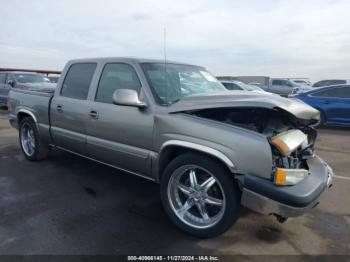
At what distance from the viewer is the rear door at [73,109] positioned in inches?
184

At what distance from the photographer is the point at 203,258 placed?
301cm

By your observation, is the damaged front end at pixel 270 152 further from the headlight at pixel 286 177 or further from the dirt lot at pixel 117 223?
the dirt lot at pixel 117 223

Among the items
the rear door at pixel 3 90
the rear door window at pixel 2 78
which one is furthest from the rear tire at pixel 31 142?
the rear door window at pixel 2 78

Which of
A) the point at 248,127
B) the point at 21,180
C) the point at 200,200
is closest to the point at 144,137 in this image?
the point at 200,200

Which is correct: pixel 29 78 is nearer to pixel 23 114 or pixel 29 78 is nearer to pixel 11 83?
pixel 11 83

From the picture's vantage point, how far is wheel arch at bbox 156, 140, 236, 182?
3.11m

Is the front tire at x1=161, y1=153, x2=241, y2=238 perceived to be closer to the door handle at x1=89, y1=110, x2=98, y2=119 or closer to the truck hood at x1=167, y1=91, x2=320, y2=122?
the truck hood at x1=167, y1=91, x2=320, y2=122

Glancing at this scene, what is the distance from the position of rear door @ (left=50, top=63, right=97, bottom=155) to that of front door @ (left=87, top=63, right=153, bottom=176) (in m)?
0.22

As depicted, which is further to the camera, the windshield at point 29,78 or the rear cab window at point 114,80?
the windshield at point 29,78

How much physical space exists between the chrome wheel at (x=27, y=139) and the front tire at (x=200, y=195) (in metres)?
3.51

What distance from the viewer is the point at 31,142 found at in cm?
608

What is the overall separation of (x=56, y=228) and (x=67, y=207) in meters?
0.55

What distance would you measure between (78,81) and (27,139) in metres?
2.04

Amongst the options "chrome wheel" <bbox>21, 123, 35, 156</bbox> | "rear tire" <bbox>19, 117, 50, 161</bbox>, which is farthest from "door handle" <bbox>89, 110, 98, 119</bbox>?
"chrome wheel" <bbox>21, 123, 35, 156</bbox>
